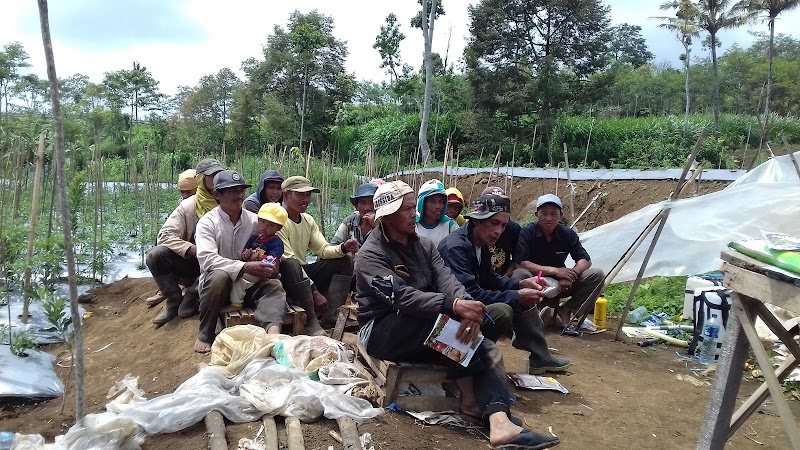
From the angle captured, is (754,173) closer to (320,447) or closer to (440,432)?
(440,432)

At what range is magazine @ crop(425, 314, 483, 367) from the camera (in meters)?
3.24

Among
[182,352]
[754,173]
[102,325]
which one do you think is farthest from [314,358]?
[754,173]

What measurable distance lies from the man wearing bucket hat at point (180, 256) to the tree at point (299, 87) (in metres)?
16.7

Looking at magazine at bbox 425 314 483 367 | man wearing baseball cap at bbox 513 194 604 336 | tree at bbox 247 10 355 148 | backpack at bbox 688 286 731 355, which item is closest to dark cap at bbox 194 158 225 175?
man wearing baseball cap at bbox 513 194 604 336

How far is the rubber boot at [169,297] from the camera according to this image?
5.09 metres

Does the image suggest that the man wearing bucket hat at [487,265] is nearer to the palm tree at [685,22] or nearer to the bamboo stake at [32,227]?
the bamboo stake at [32,227]

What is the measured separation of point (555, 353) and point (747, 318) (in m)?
2.81

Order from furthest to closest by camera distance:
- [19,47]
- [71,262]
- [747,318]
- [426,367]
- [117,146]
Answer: [117,146], [19,47], [426,367], [71,262], [747,318]

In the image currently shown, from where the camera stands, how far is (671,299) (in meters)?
6.88

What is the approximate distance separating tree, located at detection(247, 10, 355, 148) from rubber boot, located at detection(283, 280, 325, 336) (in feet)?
57.1

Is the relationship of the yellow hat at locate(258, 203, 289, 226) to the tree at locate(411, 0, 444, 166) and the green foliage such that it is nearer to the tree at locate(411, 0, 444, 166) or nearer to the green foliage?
the green foliage

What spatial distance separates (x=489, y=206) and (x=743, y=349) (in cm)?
172

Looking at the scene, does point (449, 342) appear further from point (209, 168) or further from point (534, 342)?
point (209, 168)

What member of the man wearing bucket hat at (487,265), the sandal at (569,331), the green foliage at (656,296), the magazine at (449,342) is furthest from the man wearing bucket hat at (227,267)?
the green foliage at (656,296)
